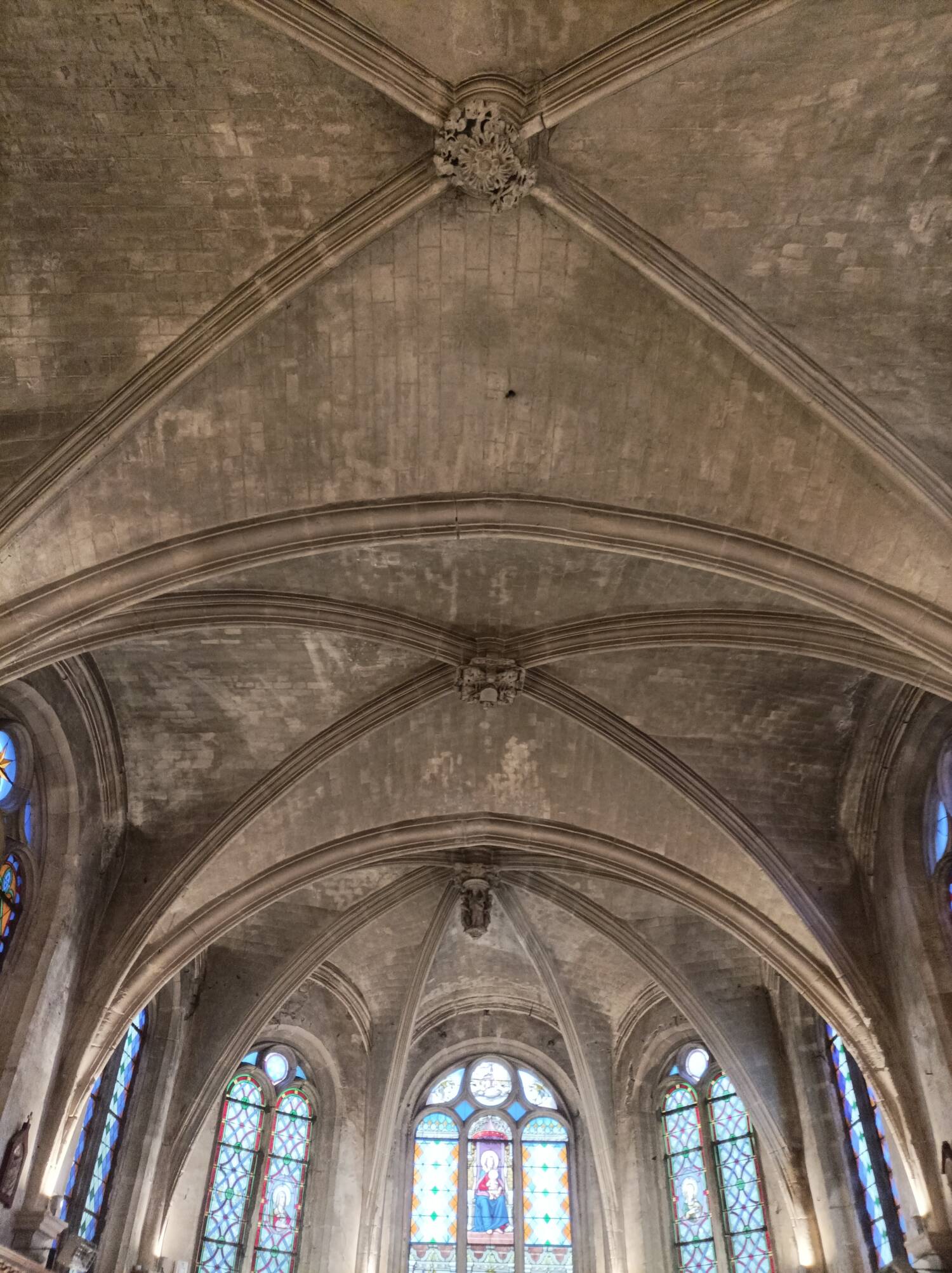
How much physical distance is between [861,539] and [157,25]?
22.8 feet

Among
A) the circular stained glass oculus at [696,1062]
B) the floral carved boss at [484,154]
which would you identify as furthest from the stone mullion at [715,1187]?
the floral carved boss at [484,154]

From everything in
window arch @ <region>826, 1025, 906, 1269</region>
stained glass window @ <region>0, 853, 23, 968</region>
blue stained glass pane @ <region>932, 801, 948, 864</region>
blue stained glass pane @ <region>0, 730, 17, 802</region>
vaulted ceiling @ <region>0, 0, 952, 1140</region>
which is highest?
vaulted ceiling @ <region>0, 0, 952, 1140</region>

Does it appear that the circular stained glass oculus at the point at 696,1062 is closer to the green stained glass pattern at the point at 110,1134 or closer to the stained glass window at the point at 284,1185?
the stained glass window at the point at 284,1185

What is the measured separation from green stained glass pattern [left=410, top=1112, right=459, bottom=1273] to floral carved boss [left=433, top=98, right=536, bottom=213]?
14.5 metres

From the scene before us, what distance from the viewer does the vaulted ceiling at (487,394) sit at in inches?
351

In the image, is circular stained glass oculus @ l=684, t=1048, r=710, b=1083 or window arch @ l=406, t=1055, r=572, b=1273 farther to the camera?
circular stained glass oculus @ l=684, t=1048, r=710, b=1083

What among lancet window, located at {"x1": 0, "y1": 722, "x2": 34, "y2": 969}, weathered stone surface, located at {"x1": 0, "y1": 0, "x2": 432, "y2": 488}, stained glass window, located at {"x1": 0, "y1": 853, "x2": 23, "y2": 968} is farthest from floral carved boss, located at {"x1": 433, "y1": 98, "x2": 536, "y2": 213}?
stained glass window, located at {"x1": 0, "y1": 853, "x2": 23, "y2": 968}

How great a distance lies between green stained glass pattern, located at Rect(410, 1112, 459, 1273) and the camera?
17281mm

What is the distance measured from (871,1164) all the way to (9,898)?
33.8 feet

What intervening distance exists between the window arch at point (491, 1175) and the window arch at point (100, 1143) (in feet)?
16.4

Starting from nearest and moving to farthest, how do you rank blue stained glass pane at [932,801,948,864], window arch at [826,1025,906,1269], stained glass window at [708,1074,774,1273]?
blue stained glass pane at [932,801,948,864]
window arch at [826,1025,906,1269]
stained glass window at [708,1074,774,1273]

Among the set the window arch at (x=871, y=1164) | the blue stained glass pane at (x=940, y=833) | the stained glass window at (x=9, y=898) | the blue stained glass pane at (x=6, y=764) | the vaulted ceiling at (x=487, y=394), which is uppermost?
the vaulted ceiling at (x=487, y=394)

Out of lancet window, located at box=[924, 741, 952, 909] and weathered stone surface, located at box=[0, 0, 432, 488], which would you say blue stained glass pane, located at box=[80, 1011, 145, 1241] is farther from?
lancet window, located at box=[924, 741, 952, 909]

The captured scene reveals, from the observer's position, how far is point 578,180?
9.59 meters
